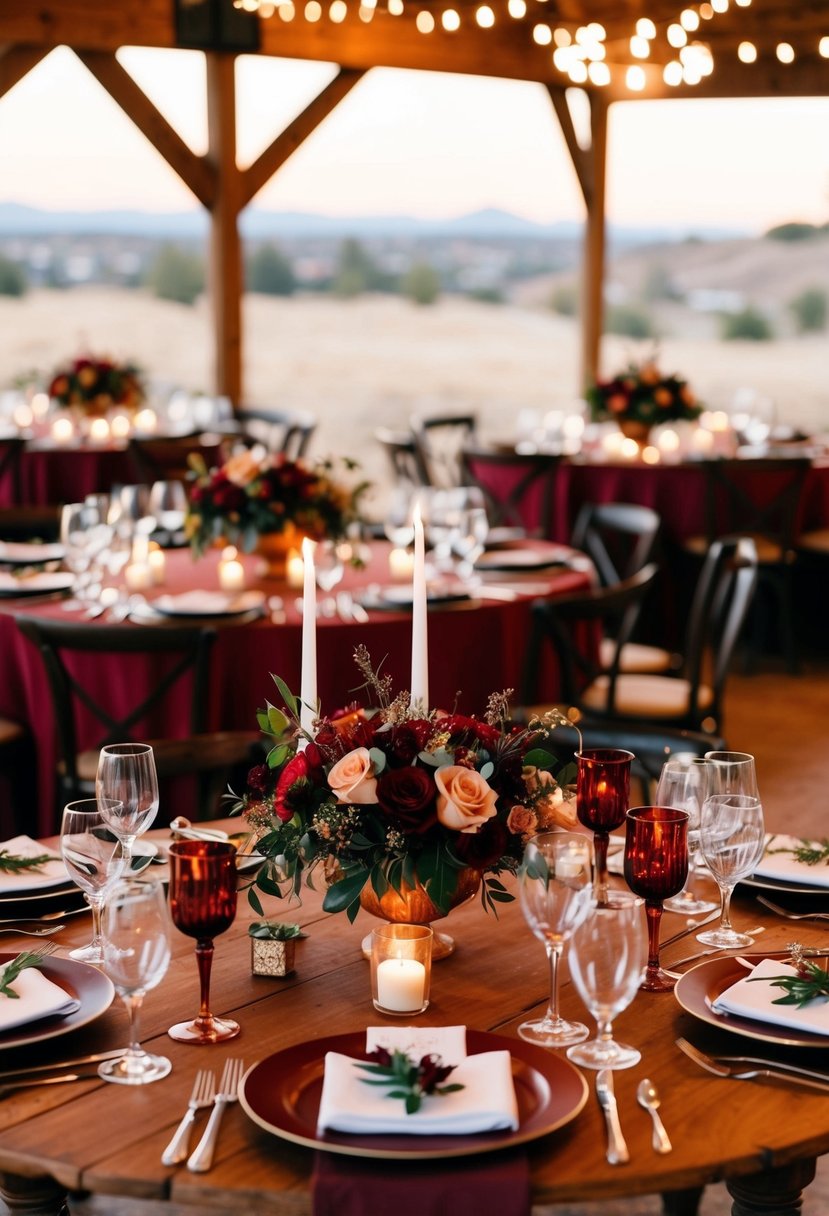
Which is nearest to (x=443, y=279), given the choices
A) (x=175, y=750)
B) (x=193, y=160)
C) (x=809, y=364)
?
(x=809, y=364)

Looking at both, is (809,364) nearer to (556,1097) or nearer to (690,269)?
(690,269)

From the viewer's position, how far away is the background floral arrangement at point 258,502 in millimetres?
4309

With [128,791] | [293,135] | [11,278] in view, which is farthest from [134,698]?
[11,278]

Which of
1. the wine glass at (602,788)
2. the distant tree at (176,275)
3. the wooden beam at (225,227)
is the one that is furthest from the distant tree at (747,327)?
the wine glass at (602,788)

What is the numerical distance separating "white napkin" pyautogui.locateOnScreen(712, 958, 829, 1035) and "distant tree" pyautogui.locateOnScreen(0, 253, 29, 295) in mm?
15624

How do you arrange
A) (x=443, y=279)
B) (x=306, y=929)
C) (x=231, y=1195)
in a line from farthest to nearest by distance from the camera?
1. (x=443, y=279)
2. (x=306, y=929)
3. (x=231, y=1195)

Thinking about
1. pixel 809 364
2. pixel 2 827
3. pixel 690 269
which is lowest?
pixel 2 827

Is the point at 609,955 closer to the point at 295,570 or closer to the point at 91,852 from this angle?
the point at 91,852

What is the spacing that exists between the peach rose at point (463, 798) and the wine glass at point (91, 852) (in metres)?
0.42

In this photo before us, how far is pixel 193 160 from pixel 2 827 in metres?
4.98

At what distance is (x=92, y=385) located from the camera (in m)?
7.89

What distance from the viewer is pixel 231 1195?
1.36 m

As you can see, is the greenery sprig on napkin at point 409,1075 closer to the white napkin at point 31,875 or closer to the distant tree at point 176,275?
the white napkin at point 31,875

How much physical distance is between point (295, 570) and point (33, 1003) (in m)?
2.74
